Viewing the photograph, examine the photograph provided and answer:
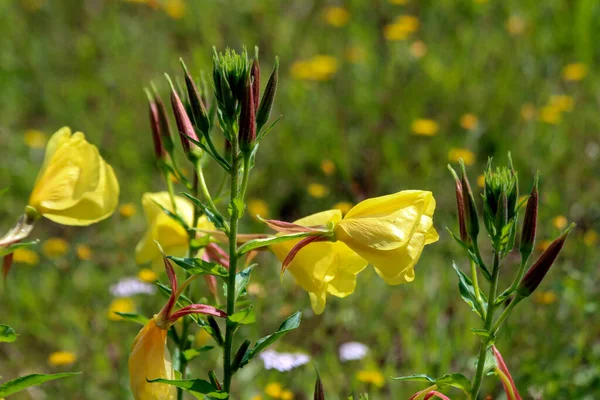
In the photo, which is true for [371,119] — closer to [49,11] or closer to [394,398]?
[394,398]

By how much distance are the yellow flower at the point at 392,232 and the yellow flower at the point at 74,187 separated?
499 millimetres

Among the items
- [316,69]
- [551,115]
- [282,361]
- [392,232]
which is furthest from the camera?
[316,69]

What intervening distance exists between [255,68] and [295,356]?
38.8 inches

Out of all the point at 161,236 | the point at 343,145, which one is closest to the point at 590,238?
the point at 343,145

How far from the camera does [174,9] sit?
4395 mm

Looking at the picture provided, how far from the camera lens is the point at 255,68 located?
1295mm

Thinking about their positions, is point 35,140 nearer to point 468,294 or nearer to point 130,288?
point 130,288

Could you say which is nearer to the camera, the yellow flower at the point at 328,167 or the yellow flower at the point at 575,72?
the yellow flower at the point at 328,167

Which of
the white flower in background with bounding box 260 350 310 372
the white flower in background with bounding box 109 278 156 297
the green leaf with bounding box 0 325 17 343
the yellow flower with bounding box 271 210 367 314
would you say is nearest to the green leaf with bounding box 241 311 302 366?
the yellow flower with bounding box 271 210 367 314

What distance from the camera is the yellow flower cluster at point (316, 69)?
12.5 feet

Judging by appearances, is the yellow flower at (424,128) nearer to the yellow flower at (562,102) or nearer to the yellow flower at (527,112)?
the yellow flower at (527,112)

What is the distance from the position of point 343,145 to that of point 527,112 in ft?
2.57

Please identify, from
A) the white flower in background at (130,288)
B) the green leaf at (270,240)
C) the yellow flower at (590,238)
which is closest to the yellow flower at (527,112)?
the yellow flower at (590,238)

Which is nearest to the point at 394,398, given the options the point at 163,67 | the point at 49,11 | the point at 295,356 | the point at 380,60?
the point at 295,356
